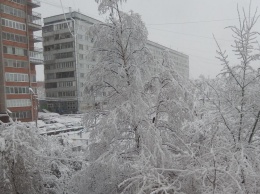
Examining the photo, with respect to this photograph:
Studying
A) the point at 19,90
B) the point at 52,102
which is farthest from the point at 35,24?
the point at 52,102

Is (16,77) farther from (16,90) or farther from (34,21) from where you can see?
(34,21)

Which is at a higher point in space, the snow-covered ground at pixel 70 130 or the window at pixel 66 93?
the window at pixel 66 93

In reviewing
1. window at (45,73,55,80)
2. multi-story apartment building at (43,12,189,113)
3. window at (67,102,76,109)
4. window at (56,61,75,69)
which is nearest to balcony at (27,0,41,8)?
multi-story apartment building at (43,12,189,113)

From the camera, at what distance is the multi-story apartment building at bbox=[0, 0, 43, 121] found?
38.9 meters

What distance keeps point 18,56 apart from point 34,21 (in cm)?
638

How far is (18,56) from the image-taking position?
4103 cm

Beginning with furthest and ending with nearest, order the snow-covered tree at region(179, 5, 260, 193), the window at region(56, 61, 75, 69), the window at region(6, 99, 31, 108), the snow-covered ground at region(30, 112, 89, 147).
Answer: the window at region(56, 61, 75, 69) < the window at region(6, 99, 31, 108) < the snow-covered ground at region(30, 112, 89, 147) < the snow-covered tree at region(179, 5, 260, 193)

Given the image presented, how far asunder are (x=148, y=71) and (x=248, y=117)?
2766mm

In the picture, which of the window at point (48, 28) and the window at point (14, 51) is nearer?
the window at point (14, 51)

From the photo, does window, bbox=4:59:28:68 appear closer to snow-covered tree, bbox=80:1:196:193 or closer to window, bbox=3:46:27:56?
window, bbox=3:46:27:56

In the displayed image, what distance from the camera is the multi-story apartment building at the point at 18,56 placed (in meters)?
38.9

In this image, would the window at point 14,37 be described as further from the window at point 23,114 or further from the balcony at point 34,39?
the window at point 23,114

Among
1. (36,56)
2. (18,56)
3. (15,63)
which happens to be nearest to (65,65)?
(36,56)

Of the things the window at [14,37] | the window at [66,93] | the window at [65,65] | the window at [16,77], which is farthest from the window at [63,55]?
the window at [16,77]
